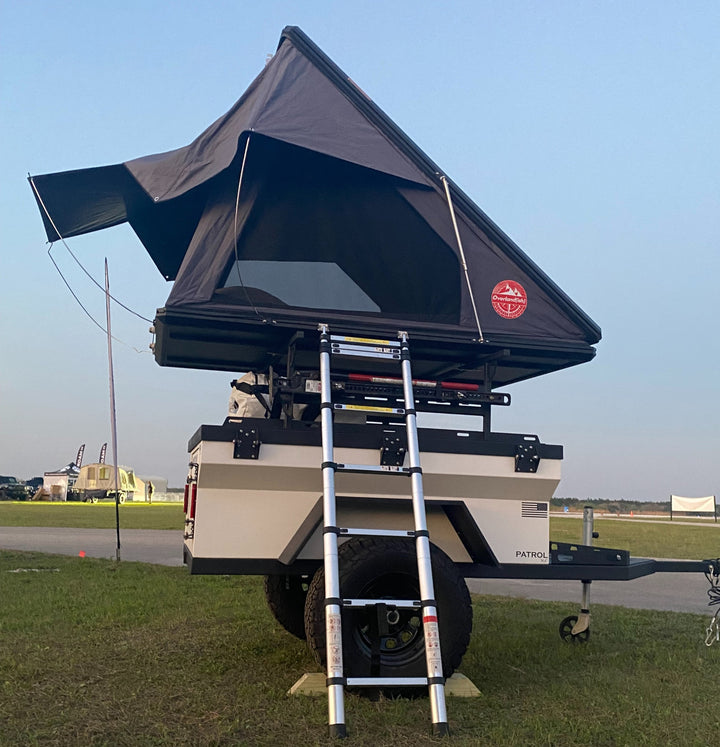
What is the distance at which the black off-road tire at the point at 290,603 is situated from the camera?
629cm

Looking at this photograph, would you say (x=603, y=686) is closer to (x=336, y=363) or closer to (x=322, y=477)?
(x=322, y=477)

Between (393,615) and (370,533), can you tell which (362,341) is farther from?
(393,615)

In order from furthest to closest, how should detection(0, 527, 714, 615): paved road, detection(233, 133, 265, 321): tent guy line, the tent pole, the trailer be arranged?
detection(0, 527, 714, 615): paved road, the tent pole, detection(233, 133, 265, 321): tent guy line, the trailer

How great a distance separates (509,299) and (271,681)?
3.01m

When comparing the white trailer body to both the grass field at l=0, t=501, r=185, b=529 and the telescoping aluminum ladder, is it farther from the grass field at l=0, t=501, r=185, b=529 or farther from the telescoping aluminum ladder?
the grass field at l=0, t=501, r=185, b=529

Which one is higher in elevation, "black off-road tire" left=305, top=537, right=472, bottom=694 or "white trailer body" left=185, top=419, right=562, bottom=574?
"white trailer body" left=185, top=419, right=562, bottom=574

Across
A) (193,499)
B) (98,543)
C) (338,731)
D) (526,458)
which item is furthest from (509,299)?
(98,543)

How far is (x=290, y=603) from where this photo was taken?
20.7ft

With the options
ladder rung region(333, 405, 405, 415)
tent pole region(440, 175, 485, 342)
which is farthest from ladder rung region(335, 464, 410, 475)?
tent pole region(440, 175, 485, 342)

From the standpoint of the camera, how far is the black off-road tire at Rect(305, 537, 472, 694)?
429 cm

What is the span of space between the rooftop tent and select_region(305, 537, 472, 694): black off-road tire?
61.4 inches

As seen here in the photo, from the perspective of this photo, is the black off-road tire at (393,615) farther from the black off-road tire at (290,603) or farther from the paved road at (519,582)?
the paved road at (519,582)

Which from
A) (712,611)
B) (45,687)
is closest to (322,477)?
(45,687)

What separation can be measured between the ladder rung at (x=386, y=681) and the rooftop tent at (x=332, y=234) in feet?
7.22
